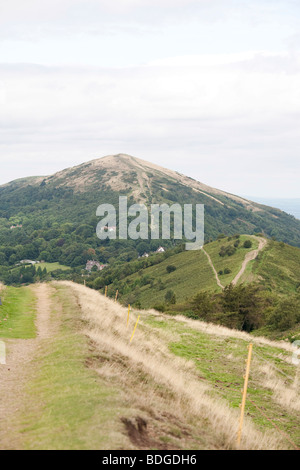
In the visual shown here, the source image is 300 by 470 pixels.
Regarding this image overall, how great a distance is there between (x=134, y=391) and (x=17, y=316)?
1386cm

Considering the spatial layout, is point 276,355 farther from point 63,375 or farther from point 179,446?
point 179,446

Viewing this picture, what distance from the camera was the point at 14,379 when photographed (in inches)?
507

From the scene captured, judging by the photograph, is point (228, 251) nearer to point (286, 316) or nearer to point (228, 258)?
point (228, 258)

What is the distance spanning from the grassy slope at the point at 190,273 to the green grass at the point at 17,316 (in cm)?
5814

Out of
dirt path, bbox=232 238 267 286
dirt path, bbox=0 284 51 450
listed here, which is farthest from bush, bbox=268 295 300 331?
dirt path, bbox=232 238 267 286

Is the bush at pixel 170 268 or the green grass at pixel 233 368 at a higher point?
the green grass at pixel 233 368

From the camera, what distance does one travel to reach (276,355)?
24.0 meters

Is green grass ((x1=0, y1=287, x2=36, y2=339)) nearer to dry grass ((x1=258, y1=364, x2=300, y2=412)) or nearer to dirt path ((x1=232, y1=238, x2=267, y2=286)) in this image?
dry grass ((x1=258, y1=364, x2=300, y2=412))

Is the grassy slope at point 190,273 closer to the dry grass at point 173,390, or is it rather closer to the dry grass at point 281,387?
the dry grass at point 281,387

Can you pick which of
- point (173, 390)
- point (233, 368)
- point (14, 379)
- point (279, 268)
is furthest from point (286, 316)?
point (279, 268)

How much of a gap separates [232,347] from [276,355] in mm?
2530

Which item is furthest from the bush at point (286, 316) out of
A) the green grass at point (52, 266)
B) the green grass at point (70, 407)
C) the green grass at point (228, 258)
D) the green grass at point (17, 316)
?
the green grass at point (52, 266)

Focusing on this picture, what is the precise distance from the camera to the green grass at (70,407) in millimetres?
7766

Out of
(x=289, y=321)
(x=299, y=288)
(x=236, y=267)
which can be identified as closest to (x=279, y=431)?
(x=289, y=321)
